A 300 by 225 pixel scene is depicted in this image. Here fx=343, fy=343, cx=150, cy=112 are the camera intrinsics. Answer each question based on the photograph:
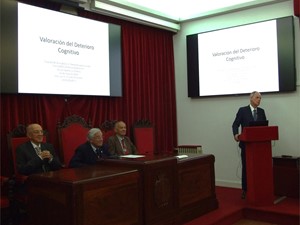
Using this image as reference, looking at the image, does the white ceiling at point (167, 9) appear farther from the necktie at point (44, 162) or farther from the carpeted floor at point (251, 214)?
the carpeted floor at point (251, 214)

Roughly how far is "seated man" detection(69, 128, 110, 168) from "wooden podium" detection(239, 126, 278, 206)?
164 centimetres

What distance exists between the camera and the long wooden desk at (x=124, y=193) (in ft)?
8.03

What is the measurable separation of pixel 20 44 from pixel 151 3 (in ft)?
7.89

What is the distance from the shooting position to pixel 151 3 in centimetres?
535

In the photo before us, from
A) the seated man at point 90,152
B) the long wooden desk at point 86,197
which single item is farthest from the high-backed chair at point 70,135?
the long wooden desk at point 86,197

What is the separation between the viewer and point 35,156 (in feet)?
11.1

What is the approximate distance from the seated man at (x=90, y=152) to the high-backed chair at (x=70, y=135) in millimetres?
446

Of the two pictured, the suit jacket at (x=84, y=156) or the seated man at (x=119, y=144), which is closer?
the suit jacket at (x=84, y=156)

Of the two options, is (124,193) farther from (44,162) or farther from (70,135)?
(70,135)

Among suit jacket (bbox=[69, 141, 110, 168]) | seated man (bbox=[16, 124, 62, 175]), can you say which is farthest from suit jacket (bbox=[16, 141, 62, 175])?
suit jacket (bbox=[69, 141, 110, 168])

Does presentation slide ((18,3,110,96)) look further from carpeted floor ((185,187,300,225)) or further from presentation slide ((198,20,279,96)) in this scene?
carpeted floor ((185,187,300,225))

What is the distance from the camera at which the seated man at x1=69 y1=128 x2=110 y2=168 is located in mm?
3473

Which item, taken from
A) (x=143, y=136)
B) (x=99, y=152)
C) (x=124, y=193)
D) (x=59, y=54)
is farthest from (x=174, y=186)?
(x=59, y=54)

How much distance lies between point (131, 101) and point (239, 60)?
5.73ft
